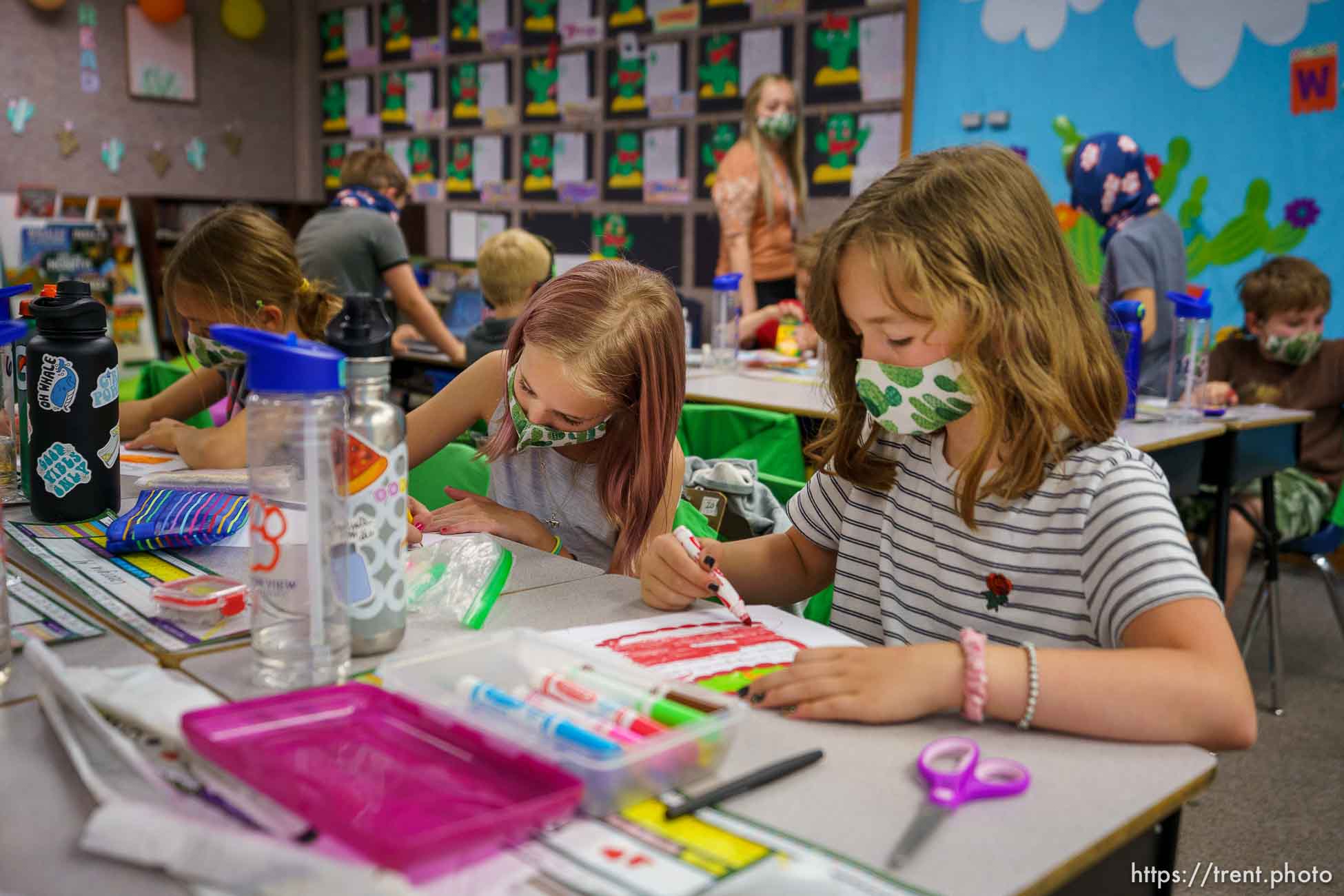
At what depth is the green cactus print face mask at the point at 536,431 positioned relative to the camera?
1483 millimetres

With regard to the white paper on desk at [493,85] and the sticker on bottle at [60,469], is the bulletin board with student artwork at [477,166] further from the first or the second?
the sticker on bottle at [60,469]

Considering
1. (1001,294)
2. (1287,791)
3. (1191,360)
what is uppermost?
(1001,294)

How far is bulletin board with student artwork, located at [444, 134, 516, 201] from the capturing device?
6238mm

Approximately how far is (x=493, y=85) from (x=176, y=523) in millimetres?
5458

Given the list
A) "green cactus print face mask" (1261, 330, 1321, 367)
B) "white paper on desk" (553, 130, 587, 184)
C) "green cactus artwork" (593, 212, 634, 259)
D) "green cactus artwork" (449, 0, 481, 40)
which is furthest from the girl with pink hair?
"green cactus artwork" (449, 0, 481, 40)

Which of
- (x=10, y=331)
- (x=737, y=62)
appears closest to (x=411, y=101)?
(x=737, y=62)

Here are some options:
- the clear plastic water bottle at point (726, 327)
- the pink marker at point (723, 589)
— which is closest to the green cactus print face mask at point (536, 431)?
the pink marker at point (723, 589)

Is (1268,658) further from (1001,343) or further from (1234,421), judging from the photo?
(1001,343)

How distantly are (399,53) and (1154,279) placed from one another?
16.3 feet

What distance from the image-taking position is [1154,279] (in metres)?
3.25

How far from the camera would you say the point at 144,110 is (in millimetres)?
6465

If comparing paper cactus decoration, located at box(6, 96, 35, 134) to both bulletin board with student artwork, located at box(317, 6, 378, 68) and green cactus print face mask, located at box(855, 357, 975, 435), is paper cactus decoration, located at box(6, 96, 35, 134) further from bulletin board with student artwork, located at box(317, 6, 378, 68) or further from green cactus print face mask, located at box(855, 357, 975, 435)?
green cactus print face mask, located at box(855, 357, 975, 435)

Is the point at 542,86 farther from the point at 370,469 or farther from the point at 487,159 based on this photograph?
the point at 370,469

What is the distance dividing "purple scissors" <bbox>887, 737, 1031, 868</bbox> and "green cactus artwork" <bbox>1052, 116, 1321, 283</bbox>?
3443 millimetres
